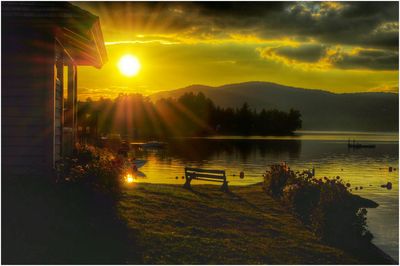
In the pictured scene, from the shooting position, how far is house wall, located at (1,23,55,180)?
55.2 feet

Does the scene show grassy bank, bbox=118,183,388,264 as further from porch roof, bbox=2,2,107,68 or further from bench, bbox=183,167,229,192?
porch roof, bbox=2,2,107,68

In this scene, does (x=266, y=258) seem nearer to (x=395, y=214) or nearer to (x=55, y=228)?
(x=55, y=228)

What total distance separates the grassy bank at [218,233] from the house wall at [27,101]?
10.5 ft

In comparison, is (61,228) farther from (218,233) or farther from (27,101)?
(218,233)

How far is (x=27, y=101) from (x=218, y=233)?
6834 millimetres

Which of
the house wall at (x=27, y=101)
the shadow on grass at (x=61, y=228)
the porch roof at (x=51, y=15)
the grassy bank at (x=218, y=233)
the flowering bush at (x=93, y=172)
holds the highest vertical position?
the porch roof at (x=51, y=15)

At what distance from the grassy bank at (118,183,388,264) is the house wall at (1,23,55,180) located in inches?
126

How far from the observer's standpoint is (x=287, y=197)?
23953 millimetres

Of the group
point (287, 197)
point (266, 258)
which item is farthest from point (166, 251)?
point (287, 197)

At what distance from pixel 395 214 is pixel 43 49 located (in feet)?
63.5

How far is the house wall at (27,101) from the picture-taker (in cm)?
1683

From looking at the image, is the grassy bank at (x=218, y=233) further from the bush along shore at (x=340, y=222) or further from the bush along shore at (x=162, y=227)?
the bush along shore at (x=340, y=222)

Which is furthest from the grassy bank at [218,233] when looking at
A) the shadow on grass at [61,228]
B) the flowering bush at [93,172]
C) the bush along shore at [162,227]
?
the flowering bush at [93,172]

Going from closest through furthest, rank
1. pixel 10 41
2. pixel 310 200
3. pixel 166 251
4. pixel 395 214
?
pixel 166 251 → pixel 10 41 → pixel 310 200 → pixel 395 214
